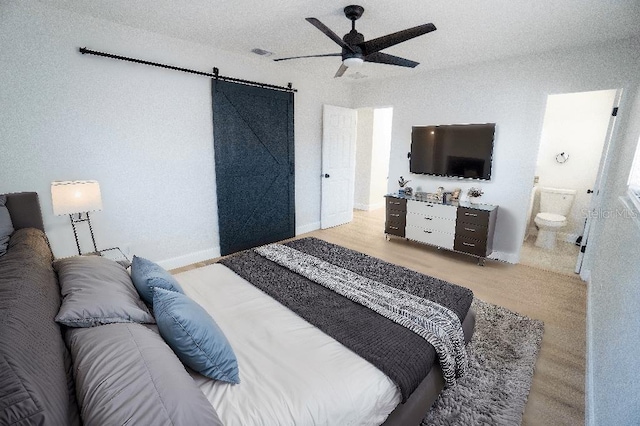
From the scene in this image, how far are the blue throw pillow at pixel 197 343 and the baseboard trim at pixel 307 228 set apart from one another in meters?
3.73

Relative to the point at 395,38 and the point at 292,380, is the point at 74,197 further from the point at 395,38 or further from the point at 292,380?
the point at 395,38

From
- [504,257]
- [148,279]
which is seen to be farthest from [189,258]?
[504,257]

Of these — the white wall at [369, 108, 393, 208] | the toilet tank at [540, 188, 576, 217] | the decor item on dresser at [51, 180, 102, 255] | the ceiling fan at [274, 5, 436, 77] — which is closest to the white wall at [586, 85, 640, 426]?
the toilet tank at [540, 188, 576, 217]

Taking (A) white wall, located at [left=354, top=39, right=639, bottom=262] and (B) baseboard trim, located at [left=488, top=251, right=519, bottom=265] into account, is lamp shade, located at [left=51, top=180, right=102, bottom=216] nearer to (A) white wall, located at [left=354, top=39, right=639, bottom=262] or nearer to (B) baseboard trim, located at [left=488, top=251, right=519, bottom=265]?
(A) white wall, located at [left=354, top=39, right=639, bottom=262]

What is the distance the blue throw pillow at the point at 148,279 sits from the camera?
1.51 meters

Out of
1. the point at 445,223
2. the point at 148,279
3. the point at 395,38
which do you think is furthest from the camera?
the point at 445,223

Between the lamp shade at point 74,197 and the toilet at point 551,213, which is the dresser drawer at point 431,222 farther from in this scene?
the lamp shade at point 74,197

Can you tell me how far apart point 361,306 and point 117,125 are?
2.95 meters

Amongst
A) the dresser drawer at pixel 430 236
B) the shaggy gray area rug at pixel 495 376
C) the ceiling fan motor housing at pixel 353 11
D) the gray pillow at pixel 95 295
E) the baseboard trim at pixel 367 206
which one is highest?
the ceiling fan motor housing at pixel 353 11

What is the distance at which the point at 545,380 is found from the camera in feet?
6.41

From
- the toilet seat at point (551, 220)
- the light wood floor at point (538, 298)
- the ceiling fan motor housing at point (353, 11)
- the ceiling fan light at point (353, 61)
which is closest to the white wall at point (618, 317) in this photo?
the light wood floor at point (538, 298)

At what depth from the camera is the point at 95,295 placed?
125cm

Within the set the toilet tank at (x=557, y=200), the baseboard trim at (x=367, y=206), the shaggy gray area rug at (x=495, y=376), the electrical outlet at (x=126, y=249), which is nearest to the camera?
the shaggy gray area rug at (x=495, y=376)

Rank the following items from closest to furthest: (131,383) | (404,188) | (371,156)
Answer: (131,383) < (404,188) < (371,156)
